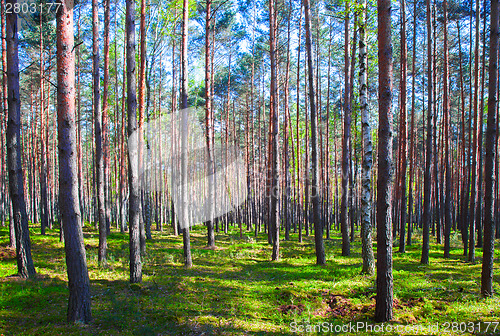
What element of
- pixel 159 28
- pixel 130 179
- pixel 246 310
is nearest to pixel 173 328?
pixel 246 310

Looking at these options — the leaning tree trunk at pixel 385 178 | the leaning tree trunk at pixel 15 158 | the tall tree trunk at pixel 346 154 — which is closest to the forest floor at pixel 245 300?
the leaning tree trunk at pixel 385 178

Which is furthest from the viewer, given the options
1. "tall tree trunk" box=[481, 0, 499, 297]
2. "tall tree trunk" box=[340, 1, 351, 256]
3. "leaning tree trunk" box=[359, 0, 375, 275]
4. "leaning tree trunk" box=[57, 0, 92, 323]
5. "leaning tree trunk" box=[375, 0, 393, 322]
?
"tall tree trunk" box=[340, 1, 351, 256]

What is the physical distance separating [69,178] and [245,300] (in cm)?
456

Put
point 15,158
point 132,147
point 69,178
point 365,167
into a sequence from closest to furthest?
point 69,178
point 132,147
point 15,158
point 365,167

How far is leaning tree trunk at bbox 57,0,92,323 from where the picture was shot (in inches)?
205

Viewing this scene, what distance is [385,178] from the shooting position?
539 cm

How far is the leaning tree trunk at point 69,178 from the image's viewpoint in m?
5.21

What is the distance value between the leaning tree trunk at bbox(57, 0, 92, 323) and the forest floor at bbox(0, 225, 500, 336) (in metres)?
0.57

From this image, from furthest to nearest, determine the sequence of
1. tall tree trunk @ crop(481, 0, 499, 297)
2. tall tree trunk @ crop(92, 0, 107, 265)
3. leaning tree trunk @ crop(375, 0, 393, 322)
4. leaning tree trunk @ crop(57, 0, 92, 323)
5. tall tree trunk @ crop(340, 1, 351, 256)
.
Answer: tall tree trunk @ crop(340, 1, 351, 256)
tall tree trunk @ crop(92, 0, 107, 265)
tall tree trunk @ crop(481, 0, 499, 297)
leaning tree trunk @ crop(375, 0, 393, 322)
leaning tree trunk @ crop(57, 0, 92, 323)

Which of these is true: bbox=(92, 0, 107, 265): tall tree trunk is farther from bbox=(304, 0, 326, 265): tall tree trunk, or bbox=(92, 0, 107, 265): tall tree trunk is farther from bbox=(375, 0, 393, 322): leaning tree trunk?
bbox=(375, 0, 393, 322): leaning tree trunk

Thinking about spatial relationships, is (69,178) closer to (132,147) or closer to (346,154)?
(132,147)

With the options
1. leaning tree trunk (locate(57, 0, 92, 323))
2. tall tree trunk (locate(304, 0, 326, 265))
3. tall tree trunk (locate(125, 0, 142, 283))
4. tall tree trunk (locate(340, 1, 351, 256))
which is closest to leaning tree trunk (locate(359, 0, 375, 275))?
tall tree trunk (locate(304, 0, 326, 265))

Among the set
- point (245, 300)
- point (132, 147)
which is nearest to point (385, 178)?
point (245, 300)

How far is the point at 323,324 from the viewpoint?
5676 millimetres
